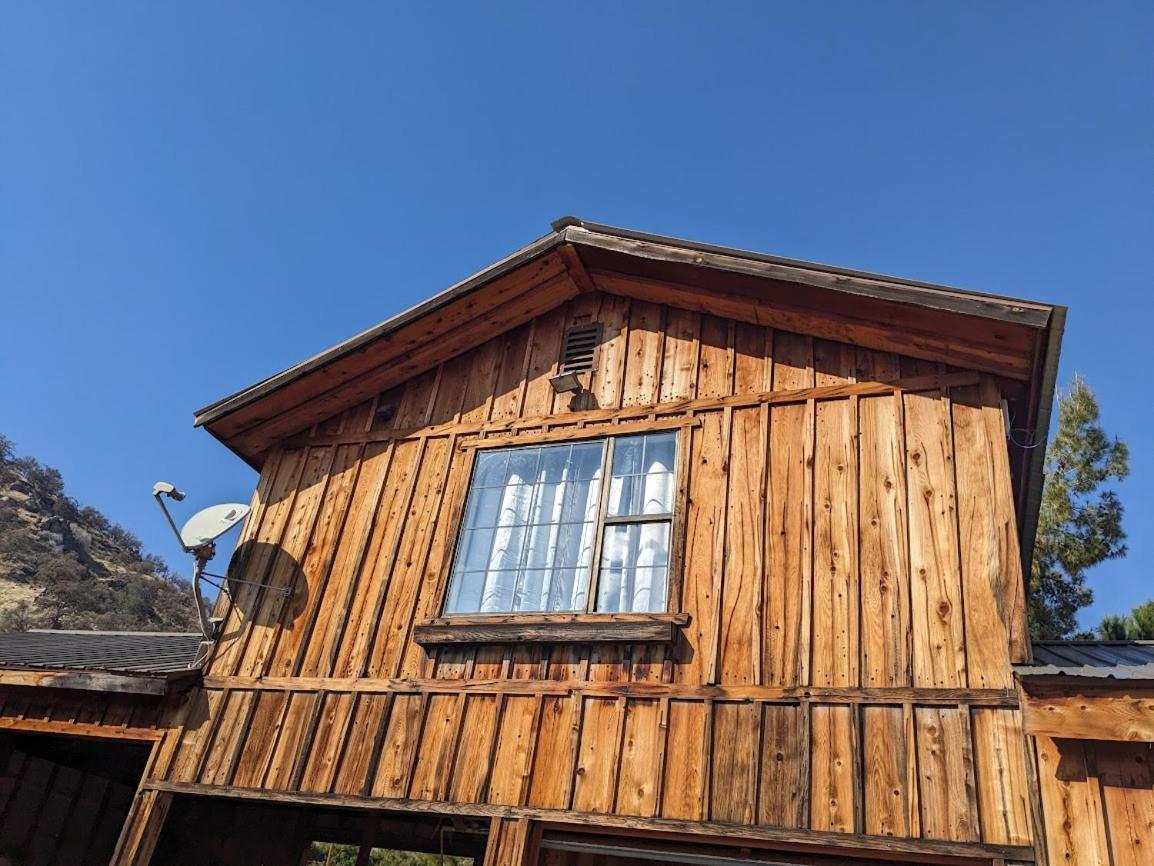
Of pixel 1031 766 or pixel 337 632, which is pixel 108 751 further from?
pixel 1031 766

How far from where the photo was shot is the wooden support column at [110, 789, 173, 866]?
6.67 metres

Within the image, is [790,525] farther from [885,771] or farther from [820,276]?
[820,276]

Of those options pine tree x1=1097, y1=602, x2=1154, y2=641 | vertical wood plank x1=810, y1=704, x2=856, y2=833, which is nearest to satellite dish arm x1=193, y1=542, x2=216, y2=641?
vertical wood plank x1=810, y1=704, x2=856, y2=833

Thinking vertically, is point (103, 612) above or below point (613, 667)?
above

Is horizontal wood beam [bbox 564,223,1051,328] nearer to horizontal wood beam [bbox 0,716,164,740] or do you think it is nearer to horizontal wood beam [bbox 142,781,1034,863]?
horizontal wood beam [bbox 142,781,1034,863]

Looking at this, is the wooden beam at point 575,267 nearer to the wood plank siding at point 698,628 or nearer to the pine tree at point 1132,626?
the wood plank siding at point 698,628

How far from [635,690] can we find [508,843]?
1.37 meters

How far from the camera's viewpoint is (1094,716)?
4457 mm

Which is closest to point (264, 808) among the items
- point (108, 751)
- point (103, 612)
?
point (108, 751)

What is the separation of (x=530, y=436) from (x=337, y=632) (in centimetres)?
247

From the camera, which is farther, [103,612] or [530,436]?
[103,612]

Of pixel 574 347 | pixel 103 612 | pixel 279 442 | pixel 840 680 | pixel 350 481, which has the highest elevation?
pixel 103 612

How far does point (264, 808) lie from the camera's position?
9.82 m

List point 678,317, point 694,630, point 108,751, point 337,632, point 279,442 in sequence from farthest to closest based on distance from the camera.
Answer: point 108,751 < point 279,442 < point 678,317 < point 337,632 < point 694,630
